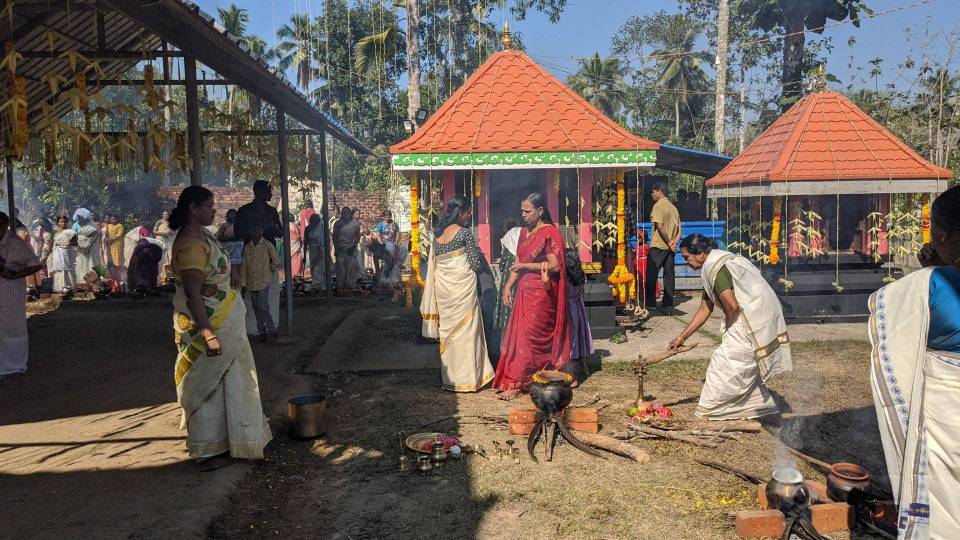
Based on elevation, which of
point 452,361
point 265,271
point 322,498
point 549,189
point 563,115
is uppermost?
point 563,115

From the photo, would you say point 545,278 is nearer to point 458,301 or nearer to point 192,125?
point 458,301

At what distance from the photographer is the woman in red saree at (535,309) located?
619cm

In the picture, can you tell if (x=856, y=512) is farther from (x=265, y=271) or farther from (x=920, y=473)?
(x=265, y=271)

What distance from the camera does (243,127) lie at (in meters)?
11.2

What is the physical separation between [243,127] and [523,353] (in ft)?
23.8

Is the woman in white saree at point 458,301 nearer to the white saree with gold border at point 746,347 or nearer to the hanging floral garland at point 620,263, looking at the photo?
the white saree with gold border at point 746,347

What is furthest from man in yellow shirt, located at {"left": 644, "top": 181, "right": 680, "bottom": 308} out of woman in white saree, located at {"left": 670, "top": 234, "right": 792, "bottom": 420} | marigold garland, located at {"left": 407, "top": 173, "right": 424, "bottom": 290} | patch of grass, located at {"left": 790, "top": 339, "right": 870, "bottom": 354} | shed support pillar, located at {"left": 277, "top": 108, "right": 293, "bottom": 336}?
shed support pillar, located at {"left": 277, "top": 108, "right": 293, "bottom": 336}

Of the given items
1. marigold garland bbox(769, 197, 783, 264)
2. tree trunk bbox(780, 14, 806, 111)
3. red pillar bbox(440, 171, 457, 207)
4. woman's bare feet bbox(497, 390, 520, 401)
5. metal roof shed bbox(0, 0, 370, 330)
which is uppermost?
tree trunk bbox(780, 14, 806, 111)

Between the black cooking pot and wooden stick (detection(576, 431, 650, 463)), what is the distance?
0.28 meters

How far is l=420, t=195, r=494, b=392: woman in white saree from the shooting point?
6.48 meters

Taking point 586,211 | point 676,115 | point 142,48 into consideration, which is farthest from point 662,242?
point 676,115

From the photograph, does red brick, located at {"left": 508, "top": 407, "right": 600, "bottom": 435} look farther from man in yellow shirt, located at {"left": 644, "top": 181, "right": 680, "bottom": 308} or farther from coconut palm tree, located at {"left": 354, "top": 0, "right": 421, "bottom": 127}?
coconut palm tree, located at {"left": 354, "top": 0, "right": 421, "bottom": 127}

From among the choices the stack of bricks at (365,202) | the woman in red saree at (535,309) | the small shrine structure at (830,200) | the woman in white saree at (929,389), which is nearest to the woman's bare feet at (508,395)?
the woman in red saree at (535,309)

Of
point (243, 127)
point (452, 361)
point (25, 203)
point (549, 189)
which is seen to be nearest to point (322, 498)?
point (452, 361)
